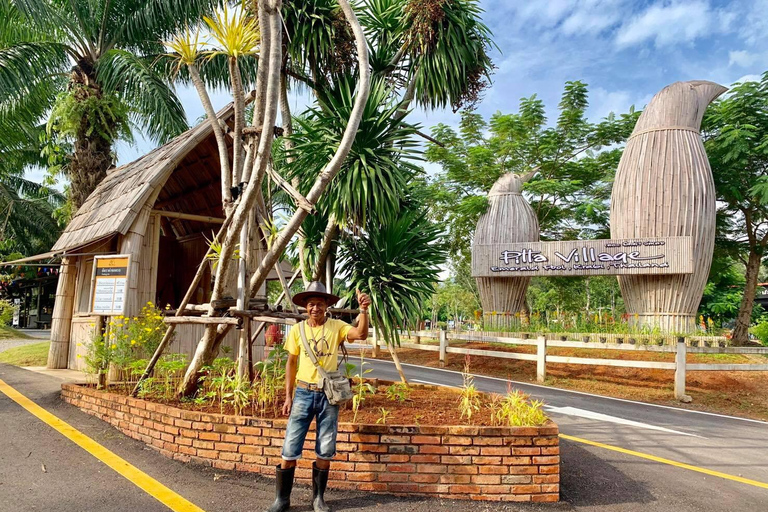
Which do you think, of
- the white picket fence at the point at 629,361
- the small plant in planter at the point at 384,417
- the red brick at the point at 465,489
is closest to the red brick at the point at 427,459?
the red brick at the point at 465,489

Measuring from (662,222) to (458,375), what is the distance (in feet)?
23.5

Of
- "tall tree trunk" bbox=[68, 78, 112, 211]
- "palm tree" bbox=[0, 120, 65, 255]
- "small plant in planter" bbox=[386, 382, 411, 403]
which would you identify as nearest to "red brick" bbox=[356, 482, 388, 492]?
"small plant in planter" bbox=[386, 382, 411, 403]

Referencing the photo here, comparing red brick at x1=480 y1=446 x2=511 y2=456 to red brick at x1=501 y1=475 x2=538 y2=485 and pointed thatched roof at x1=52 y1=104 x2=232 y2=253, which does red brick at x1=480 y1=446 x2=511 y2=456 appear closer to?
red brick at x1=501 y1=475 x2=538 y2=485

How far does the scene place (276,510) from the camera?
3865mm

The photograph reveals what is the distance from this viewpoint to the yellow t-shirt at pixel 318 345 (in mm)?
4168

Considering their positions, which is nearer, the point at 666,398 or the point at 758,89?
the point at 666,398

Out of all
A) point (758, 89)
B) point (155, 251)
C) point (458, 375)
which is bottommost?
point (458, 375)

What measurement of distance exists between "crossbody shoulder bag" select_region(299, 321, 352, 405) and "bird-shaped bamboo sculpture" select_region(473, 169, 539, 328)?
14.0 metres

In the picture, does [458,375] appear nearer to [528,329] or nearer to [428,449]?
[528,329]

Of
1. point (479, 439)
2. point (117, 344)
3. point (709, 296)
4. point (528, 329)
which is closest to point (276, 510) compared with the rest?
point (479, 439)

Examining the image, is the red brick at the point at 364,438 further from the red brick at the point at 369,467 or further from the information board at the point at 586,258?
the information board at the point at 586,258

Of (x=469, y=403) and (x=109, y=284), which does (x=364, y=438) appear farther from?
(x=109, y=284)

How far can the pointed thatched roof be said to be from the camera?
9.27 meters

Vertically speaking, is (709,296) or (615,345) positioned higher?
(709,296)
